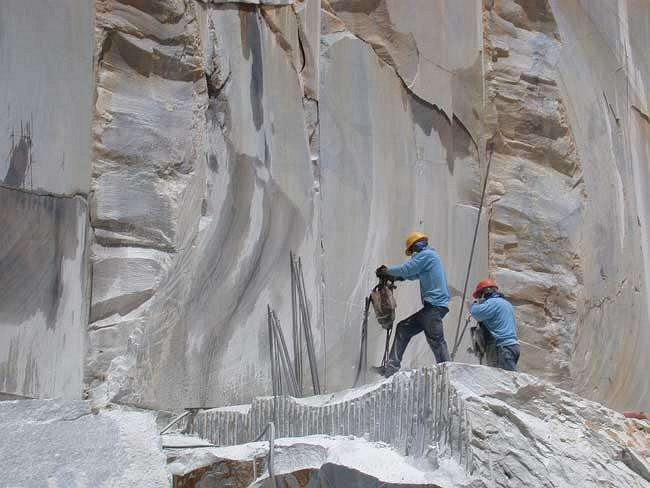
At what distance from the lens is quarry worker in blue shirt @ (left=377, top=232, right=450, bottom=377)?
6.38 m

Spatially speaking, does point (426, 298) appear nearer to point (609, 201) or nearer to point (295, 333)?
point (295, 333)

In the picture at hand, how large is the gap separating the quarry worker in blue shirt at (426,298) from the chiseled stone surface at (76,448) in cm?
241

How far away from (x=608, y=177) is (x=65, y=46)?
6.66 metres

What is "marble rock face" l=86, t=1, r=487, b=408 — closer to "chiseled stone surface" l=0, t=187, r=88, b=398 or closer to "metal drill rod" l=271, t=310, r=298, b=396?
"metal drill rod" l=271, t=310, r=298, b=396

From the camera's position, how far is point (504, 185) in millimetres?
9930

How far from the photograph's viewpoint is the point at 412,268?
21.3ft

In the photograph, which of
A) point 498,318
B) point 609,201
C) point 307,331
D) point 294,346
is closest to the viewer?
point 498,318

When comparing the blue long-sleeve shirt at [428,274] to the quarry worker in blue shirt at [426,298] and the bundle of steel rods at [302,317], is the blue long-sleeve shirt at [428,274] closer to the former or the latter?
the quarry worker in blue shirt at [426,298]

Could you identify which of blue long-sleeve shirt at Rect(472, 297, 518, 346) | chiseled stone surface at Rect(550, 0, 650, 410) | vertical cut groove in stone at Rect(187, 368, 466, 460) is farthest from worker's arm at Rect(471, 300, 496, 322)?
chiseled stone surface at Rect(550, 0, 650, 410)

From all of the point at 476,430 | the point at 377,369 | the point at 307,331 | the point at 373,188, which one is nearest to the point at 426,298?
the point at 307,331

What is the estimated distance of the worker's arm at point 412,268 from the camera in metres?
6.47

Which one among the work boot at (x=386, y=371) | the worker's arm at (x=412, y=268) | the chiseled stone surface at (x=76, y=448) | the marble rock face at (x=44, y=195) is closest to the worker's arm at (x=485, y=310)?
the worker's arm at (x=412, y=268)

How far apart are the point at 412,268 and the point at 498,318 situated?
584 mm

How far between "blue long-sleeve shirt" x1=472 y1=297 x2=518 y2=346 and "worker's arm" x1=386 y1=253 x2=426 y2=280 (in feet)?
1.33
